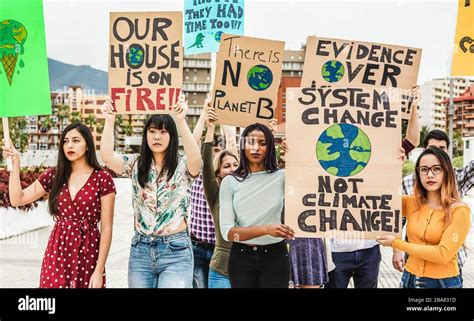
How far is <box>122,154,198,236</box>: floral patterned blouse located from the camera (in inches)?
140

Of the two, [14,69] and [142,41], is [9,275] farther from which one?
[142,41]

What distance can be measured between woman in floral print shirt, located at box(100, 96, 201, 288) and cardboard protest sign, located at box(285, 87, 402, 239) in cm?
60

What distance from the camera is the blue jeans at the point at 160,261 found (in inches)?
140

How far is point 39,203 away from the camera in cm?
1111

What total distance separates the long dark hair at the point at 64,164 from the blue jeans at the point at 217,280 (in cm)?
97

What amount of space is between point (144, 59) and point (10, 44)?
2.81ft

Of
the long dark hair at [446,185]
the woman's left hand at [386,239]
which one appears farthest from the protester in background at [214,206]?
the long dark hair at [446,185]

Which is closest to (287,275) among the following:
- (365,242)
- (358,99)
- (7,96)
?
(365,242)

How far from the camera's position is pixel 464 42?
392 cm

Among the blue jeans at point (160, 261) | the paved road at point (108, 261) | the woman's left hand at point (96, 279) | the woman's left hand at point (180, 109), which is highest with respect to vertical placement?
the woman's left hand at point (180, 109)

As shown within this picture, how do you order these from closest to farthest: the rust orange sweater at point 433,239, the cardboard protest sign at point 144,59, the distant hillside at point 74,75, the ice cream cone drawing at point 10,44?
the rust orange sweater at point 433,239 < the cardboard protest sign at point 144,59 < the ice cream cone drawing at point 10,44 < the distant hillside at point 74,75

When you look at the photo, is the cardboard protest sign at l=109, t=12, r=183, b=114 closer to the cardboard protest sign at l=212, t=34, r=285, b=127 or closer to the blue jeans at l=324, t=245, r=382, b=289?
the cardboard protest sign at l=212, t=34, r=285, b=127

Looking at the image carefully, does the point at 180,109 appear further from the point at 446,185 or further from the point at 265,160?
the point at 446,185

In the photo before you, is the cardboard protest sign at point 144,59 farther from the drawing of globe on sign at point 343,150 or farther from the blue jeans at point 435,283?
the blue jeans at point 435,283
